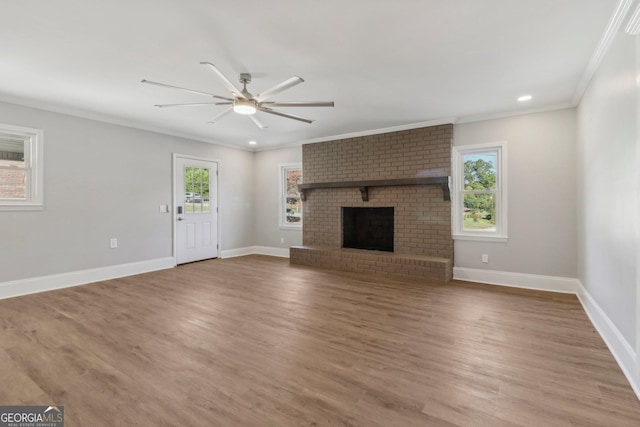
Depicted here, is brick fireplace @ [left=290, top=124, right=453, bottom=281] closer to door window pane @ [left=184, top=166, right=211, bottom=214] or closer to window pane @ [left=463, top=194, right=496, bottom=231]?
window pane @ [left=463, top=194, right=496, bottom=231]

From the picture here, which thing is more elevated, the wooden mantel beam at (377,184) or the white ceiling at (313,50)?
the white ceiling at (313,50)

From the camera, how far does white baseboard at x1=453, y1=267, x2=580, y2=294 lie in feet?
13.0

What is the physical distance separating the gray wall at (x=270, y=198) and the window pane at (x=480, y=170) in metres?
3.40

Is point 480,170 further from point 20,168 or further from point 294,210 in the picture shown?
point 20,168

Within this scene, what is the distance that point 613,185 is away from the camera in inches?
94.4

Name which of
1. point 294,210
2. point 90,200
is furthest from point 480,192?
point 90,200

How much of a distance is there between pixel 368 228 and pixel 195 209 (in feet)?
11.5

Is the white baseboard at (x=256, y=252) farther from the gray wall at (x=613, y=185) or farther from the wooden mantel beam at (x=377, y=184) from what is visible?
the gray wall at (x=613, y=185)

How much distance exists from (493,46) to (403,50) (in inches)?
29.6

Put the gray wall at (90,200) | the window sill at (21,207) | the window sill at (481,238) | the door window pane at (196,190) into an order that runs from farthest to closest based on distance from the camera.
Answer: the door window pane at (196,190) < the window sill at (481,238) < the gray wall at (90,200) < the window sill at (21,207)

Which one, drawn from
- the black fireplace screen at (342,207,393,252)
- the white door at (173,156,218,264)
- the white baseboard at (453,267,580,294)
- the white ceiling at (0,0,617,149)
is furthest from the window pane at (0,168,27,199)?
the white baseboard at (453,267,580,294)

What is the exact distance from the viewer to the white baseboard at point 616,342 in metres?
1.92

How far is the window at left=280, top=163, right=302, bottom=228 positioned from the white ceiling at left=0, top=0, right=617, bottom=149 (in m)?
2.66

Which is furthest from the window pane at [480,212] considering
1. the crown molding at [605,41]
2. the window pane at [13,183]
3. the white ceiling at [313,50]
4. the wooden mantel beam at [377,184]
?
the window pane at [13,183]
